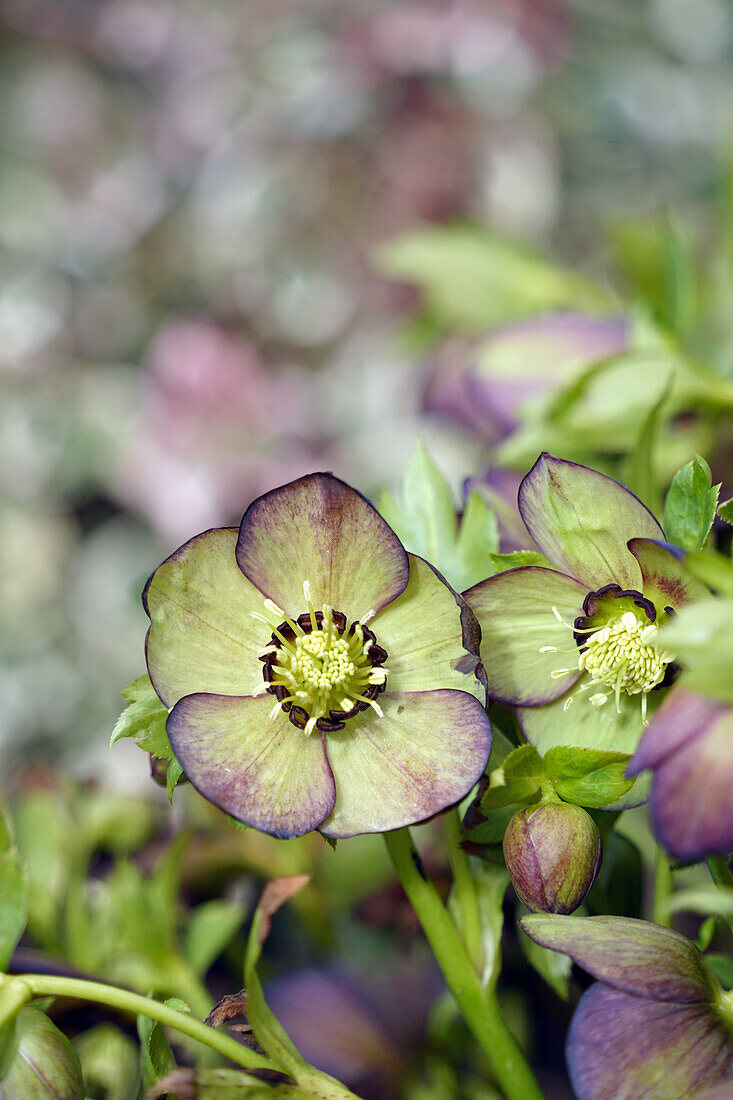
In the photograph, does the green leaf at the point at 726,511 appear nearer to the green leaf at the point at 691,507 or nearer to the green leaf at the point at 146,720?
the green leaf at the point at 691,507

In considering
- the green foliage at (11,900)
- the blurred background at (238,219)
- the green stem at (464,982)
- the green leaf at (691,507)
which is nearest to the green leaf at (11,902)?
the green foliage at (11,900)

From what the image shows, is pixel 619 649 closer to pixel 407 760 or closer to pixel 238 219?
pixel 407 760

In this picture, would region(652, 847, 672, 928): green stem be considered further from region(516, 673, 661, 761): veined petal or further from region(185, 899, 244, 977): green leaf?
region(185, 899, 244, 977): green leaf

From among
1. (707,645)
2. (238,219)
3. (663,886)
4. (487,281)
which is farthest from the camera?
(238,219)

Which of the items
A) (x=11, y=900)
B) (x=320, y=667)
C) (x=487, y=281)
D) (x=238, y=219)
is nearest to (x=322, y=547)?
(x=320, y=667)

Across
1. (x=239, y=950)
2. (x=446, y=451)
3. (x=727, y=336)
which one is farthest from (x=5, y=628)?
(x=727, y=336)

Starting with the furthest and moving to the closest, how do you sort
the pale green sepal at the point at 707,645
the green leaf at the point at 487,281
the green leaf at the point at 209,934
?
1. the green leaf at the point at 487,281
2. the green leaf at the point at 209,934
3. the pale green sepal at the point at 707,645

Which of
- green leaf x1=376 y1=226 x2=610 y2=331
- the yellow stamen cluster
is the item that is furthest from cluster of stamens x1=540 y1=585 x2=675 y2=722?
green leaf x1=376 y1=226 x2=610 y2=331
